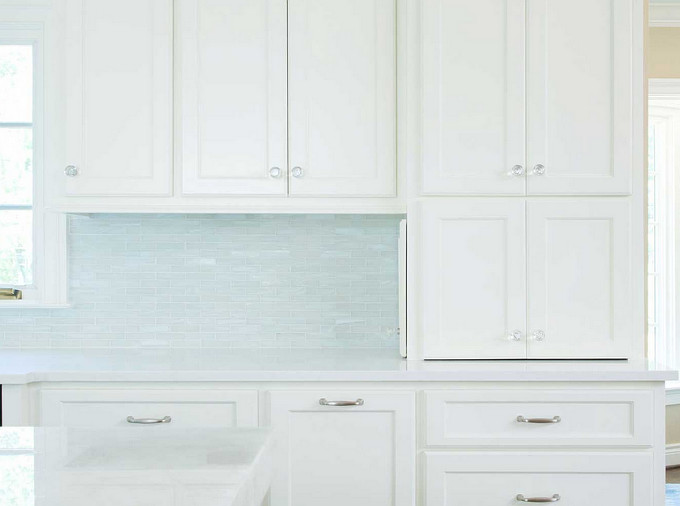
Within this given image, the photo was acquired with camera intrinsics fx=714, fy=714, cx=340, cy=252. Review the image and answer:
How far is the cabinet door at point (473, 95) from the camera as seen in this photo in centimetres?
238

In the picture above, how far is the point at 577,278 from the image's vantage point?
7.79 ft

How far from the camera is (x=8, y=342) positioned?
9.40 ft

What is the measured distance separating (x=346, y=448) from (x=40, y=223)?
5.09 ft

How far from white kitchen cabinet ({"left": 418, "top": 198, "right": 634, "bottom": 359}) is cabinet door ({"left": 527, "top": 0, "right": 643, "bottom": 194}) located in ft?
0.30

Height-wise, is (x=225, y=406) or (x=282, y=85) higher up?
(x=282, y=85)

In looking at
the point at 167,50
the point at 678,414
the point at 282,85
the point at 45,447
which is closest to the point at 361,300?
the point at 282,85

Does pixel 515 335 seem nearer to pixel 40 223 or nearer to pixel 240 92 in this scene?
pixel 240 92

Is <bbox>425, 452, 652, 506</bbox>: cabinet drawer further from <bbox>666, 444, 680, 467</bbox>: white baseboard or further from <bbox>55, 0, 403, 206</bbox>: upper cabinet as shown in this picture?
<bbox>666, 444, 680, 467</bbox>: white baseboard

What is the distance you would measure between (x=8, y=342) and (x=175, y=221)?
0.83 meters

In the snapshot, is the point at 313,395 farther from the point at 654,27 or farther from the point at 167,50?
the point at 654,27

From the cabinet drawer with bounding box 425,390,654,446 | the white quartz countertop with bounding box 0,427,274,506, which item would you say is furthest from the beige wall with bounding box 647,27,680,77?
the white quartz countertop with bounding box 0,427,274,506

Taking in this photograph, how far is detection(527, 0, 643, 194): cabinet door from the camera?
237cm

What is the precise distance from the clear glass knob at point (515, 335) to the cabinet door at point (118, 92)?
1304 mm

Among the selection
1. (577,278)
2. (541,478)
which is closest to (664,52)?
(577,278)
